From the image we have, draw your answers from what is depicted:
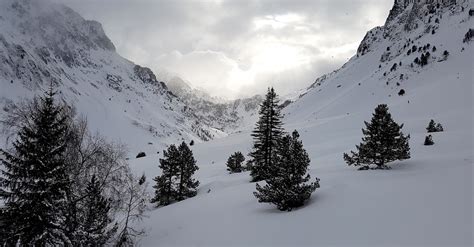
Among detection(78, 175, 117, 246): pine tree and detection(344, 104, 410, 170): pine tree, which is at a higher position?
detection(344, 104, 410, 170): pine tree

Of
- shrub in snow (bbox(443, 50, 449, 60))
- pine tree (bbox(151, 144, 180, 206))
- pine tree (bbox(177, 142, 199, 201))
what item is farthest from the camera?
shrub in snow (bbox(443, 50, 449, 60))

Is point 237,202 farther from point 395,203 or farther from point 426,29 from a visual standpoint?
point 426,29

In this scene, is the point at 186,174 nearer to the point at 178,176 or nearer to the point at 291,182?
the point at 178,176

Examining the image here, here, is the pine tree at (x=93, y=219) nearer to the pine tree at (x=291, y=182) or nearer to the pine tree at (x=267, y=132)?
the pine tree at (x=291, y=182)

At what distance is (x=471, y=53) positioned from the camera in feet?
230

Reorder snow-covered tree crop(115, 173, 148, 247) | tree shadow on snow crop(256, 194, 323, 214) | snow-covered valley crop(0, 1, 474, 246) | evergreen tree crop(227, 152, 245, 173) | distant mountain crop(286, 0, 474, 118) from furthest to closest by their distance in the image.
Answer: distant mountain crop(286, 0, 474, 118) < evergreen tree crop(227, 152, 245, 173) < snow-covered tree crop(115, 173, 148, 247) < tree shadow on snow crop(256, 194, 323, 214) < snow-covered valley crop(0, 1, 474, 246)

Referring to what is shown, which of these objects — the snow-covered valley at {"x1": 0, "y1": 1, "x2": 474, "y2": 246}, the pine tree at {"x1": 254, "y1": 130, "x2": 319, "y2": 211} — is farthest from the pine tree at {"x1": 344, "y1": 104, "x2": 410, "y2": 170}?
the pine tree at {"x1": 254, "y1": 130, "x2": 319, "y2": 211}

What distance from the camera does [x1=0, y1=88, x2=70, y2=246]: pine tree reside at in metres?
15.8

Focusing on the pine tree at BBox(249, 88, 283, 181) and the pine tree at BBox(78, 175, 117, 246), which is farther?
the pine tree at BBox(249, 88, 283, 181)

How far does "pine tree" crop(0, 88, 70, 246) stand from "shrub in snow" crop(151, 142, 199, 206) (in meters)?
17.3

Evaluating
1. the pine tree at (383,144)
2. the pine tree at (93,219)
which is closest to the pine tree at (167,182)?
the pine tree at (93,219)

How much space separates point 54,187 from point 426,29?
351ft

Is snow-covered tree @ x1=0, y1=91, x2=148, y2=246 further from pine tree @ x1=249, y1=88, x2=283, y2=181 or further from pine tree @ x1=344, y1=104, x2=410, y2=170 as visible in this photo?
pine tree @ x1=249, y1=88, x2=283, y2=181

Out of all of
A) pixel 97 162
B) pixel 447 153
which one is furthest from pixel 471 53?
pixel 97 162
